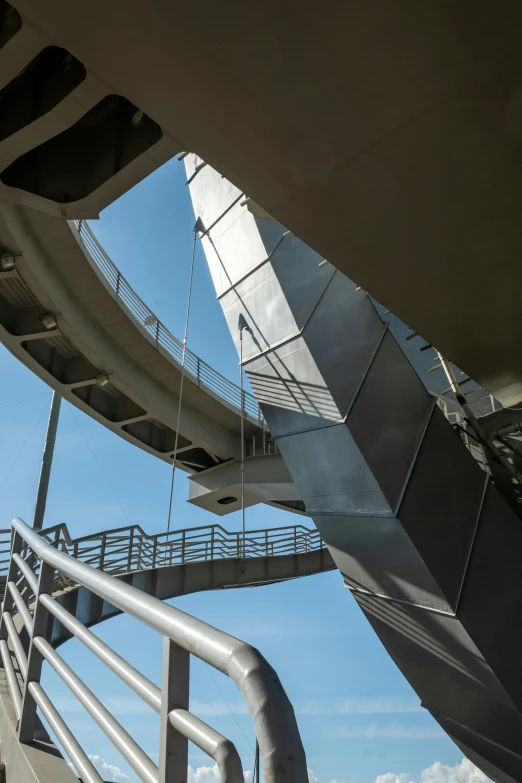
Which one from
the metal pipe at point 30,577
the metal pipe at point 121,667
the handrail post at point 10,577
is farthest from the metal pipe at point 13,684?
the metal pipe at point 121,667

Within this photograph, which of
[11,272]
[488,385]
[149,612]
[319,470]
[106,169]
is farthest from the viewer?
[11,272]

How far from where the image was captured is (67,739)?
1972 mm

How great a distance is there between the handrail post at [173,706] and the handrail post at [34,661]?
1.63 meters

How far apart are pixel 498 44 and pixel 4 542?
44.9 feet

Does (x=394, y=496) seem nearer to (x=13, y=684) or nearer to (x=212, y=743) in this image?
(x=13, y=684)

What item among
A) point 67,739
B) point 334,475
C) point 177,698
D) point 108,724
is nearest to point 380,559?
point 334,475

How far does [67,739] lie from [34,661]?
874 millimetres

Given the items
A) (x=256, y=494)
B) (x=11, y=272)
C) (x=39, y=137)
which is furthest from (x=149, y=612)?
(x=256, y=494)

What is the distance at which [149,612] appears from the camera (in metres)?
1.55

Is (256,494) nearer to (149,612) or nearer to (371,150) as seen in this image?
(371,150)

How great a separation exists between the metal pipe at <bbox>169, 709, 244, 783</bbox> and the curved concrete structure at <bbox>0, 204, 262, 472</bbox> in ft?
35.7

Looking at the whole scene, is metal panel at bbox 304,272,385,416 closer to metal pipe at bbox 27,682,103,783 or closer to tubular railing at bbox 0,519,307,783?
metal pipe at bbox 27,682,103,783

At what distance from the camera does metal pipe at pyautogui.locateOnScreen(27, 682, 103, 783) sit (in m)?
1.73

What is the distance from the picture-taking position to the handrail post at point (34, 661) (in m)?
2.59
